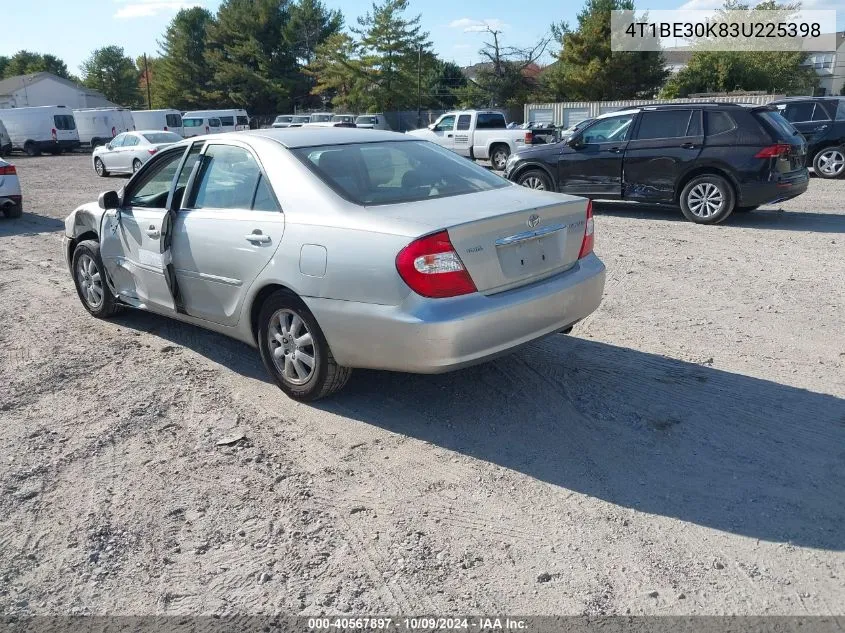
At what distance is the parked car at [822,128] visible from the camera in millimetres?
16328

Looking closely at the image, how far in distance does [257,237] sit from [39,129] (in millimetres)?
39542

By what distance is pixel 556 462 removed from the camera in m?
3.80

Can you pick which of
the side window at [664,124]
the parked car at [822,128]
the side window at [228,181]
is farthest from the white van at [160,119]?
the side window at [228,181]

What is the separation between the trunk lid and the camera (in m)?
3.88

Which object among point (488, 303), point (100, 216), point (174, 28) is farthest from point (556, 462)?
point (174, 28)

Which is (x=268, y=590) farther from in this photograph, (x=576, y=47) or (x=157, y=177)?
(x=576, y=47)

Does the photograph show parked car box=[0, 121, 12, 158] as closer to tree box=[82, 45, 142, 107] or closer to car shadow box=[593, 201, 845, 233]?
car shadow box=[593, 201, 845, 233]

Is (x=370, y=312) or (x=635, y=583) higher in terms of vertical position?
(x=370, y=312)

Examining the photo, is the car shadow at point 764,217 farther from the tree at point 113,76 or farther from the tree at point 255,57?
the tree at point 113,76

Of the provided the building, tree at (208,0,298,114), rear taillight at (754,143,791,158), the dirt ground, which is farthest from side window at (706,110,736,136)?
the building

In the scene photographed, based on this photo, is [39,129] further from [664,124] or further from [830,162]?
[830,162]

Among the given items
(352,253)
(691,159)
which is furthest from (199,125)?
(352,253)

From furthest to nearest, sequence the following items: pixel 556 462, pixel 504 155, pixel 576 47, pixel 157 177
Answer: pixel 576 47
pixel 504 155
pixel 157 177
pixel 556 462

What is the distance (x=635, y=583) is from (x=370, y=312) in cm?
184
